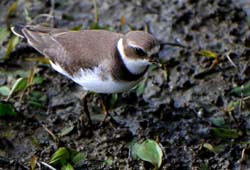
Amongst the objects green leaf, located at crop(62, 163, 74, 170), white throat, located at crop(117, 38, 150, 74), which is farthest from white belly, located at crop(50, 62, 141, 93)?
green leaf, located at crop(62, 163, 74, 170)

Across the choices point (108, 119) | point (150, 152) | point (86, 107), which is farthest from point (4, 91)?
point (150, 152)

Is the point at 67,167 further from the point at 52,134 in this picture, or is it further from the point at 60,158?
the point at 52,134

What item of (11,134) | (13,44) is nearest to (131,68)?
(11,134)

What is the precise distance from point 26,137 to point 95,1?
1824mm

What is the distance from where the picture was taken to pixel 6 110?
604 centimetres

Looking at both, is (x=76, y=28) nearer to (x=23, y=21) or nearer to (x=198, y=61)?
(x=23, y=21)

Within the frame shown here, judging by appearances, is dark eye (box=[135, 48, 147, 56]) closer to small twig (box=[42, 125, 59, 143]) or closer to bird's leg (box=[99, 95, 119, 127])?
bird's leg (box=[99, 95, 119, 127])

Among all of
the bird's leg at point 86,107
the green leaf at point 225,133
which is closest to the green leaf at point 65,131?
the bird's leg at point 86,107

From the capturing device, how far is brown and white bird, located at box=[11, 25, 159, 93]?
5.47m

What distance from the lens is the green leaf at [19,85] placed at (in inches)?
242

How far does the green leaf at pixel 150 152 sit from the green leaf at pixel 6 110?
1135 mm

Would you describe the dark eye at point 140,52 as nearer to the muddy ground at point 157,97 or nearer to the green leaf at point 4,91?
the muddy ground at point 157,97

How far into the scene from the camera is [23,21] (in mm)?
7262

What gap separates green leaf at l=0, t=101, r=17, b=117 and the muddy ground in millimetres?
60
